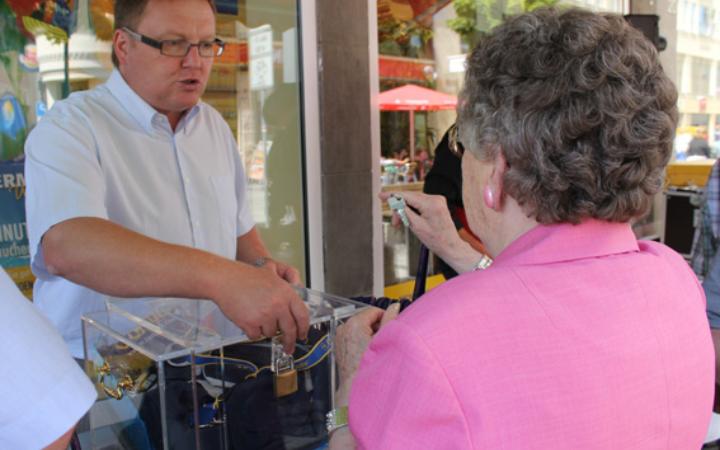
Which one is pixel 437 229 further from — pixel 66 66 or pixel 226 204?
pixel 66 66

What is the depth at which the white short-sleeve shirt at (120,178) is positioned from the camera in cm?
155

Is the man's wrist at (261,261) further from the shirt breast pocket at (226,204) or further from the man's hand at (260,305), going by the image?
the man's hand at (260,305)

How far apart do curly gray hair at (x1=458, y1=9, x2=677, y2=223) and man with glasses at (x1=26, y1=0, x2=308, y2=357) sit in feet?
1.54

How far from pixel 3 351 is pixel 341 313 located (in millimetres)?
705

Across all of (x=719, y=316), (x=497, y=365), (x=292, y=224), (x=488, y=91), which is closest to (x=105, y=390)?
(x=497, y=365)

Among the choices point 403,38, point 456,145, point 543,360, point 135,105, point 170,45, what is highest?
point 403,38

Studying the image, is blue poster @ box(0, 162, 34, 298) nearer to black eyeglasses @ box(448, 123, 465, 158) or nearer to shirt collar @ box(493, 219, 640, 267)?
black eyeglasses @ box(448, 123, 465, 158)

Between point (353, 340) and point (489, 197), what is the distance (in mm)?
388

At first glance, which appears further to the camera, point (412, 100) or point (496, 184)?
point (412, 100)

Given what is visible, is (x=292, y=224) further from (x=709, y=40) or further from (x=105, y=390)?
(x=709, y=40)

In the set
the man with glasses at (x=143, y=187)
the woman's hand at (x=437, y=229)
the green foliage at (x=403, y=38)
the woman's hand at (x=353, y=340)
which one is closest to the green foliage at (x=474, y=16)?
the green foliage at (x=403, y=38)

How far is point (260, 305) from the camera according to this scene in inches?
46.1

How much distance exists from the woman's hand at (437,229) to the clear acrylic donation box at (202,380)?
1.15 ft

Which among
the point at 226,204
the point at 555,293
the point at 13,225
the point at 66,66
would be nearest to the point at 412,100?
the point at 66,66
